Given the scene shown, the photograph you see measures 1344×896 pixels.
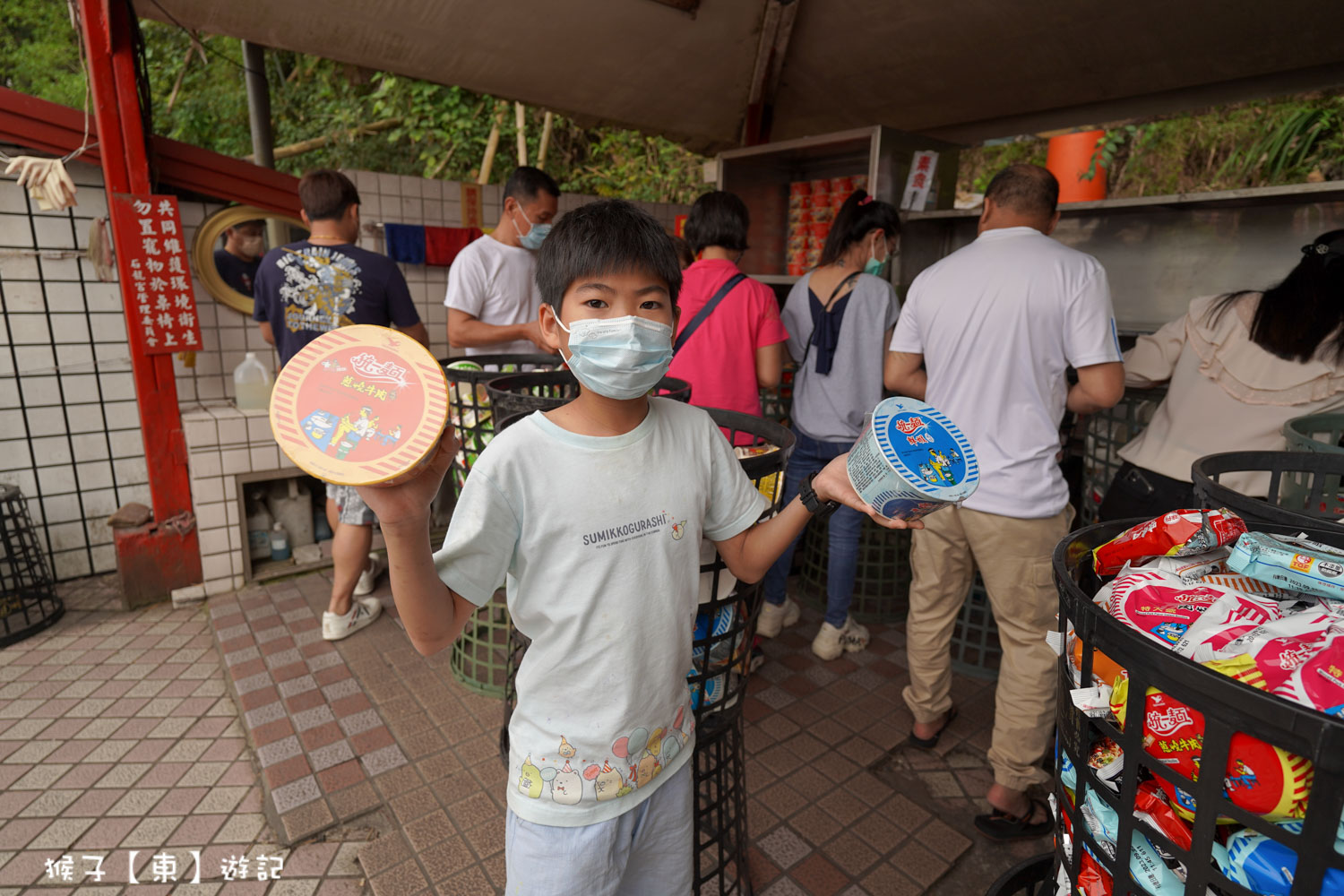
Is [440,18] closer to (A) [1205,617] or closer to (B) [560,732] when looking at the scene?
(B) [560,732]

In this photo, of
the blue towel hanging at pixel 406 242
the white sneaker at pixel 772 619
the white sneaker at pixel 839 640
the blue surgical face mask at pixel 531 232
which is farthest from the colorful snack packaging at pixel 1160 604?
the blue towel hanging at pixel 406 242

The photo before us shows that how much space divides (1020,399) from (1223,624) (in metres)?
1.52

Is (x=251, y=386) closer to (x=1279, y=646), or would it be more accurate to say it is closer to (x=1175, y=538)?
(x=1175, y=538)

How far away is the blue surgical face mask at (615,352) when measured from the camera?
1.12m

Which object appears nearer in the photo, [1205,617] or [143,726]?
[1205,617]

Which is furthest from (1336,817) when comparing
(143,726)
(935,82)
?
(935,82)

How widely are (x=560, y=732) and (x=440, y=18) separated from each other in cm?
357

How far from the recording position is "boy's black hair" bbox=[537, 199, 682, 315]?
45.2 inches

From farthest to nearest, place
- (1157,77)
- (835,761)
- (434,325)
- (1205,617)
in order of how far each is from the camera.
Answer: (434,325), (1157,77), (835,761), (1205,617)

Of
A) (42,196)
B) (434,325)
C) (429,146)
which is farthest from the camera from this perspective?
(429,146)

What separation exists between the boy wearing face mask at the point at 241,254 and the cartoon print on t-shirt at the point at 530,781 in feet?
12.7

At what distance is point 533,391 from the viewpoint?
8.79ft

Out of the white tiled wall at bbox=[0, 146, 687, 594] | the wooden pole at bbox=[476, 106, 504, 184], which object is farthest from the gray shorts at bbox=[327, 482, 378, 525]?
the wooden pole at bbox=[476, 106, 504, 184]

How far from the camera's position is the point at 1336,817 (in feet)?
1.91
